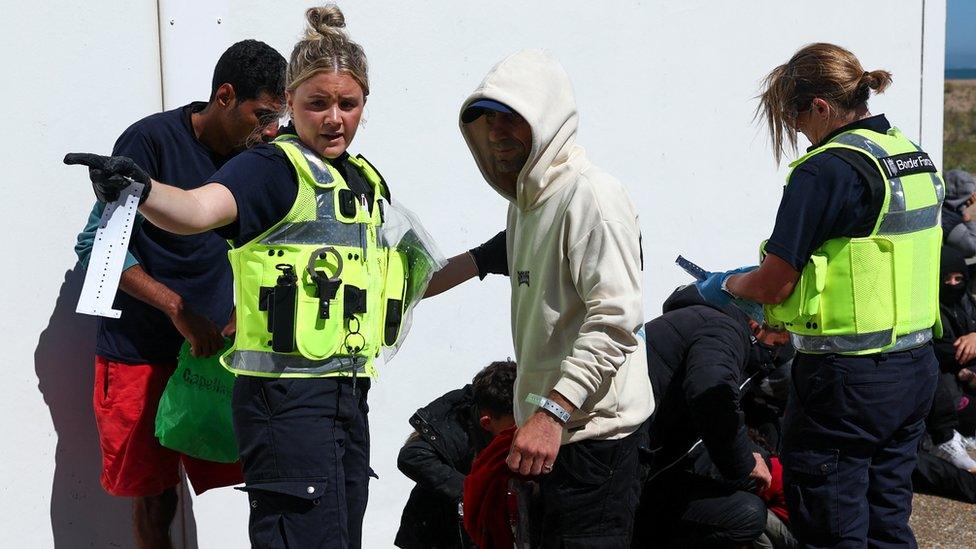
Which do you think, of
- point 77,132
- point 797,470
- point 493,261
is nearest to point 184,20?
point 77,132

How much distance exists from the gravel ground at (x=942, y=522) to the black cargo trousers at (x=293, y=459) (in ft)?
10.6

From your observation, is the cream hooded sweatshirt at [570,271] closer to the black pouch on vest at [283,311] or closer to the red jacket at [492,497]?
the red jacket at [492,497]

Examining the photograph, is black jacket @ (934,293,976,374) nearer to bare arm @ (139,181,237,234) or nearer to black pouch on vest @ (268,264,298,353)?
black pouch on vest @ (268,264,298,353)

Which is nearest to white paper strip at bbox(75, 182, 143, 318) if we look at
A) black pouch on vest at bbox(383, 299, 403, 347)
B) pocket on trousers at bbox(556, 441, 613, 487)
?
black pouch on vest at bbox(383, 299, 403, 347)

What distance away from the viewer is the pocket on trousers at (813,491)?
10.7 feet

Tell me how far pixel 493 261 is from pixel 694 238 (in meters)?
2.66

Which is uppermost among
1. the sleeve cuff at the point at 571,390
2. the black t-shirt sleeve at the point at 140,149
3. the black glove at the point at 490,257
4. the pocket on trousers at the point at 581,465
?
the black t-shirt sleeve at the point at 140,149

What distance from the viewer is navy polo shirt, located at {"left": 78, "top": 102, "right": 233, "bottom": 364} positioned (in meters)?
3.33

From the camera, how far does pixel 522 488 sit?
297cm

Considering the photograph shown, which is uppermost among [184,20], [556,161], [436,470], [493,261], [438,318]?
[184,20]

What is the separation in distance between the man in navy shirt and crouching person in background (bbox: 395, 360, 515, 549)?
2.24 feet

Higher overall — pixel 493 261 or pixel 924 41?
pixel 924 41

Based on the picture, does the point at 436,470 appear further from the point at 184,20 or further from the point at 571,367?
the point at 184,20

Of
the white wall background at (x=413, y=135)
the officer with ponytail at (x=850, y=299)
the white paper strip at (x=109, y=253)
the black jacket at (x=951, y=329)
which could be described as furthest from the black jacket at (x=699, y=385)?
the black jacket at (x=951, y=329)
